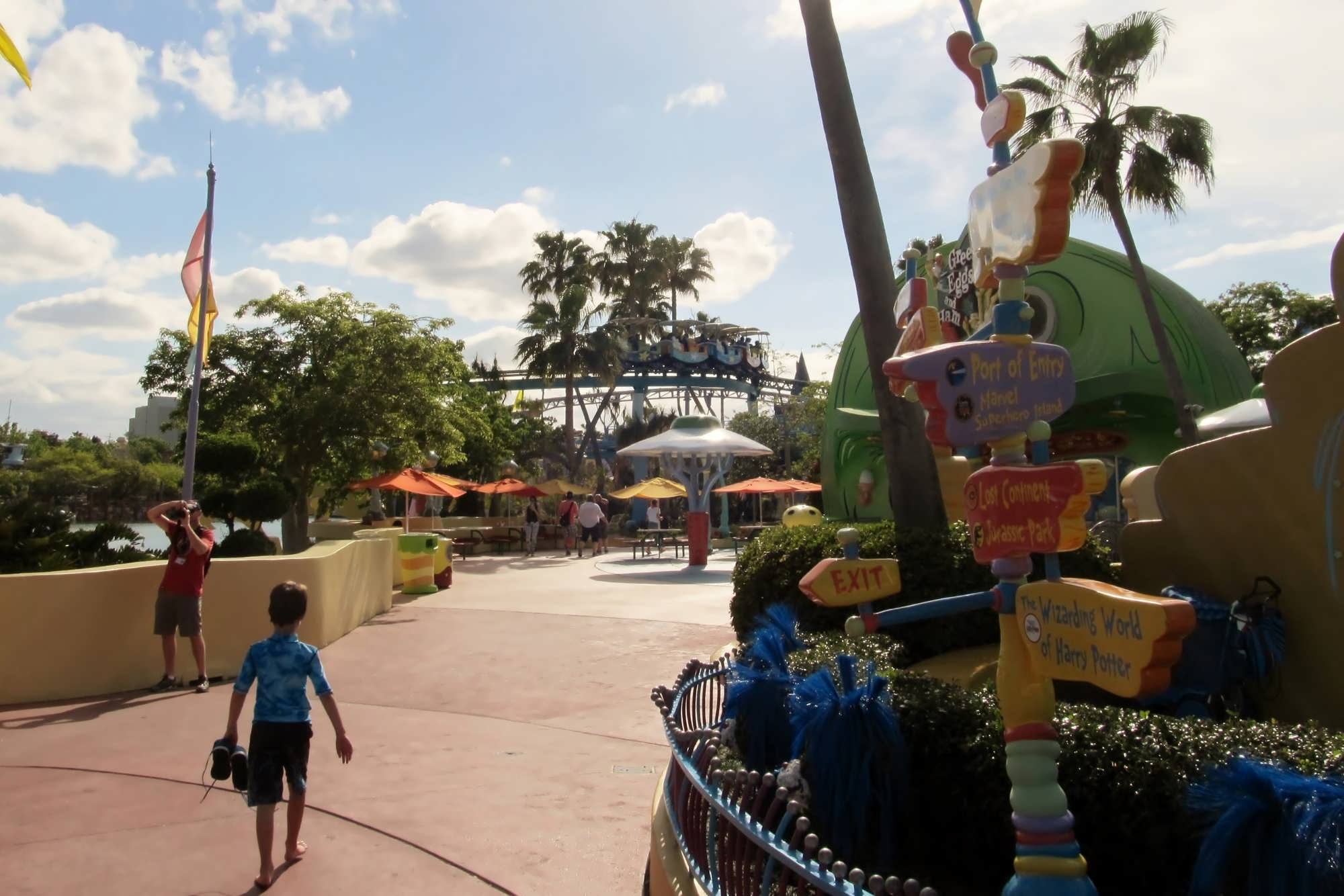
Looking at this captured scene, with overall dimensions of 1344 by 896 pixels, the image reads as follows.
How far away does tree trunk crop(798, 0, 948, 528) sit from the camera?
7.54 metres

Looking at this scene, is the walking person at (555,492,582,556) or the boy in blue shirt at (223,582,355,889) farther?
the walking person at (555,492,582,556)

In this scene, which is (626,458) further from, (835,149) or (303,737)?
(303,737)

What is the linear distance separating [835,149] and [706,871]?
589 centimetres

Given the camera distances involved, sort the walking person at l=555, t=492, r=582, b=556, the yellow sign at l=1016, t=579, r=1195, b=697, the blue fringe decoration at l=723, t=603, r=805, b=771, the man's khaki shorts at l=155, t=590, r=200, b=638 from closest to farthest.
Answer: the yellow sign at l=1016, t=579, r=1195, b=697, the blue fringe decoration at l=723, t=603, r=805, b=771, the man's khaki shorts at l=155, t=590, r=200, b=638, the walking person at l=555, t=492, r=582, b=556

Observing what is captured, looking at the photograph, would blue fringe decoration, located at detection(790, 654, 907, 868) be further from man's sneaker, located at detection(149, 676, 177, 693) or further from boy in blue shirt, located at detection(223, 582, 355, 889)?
man's sneaker, located at detection(149, 676, 177, 693)

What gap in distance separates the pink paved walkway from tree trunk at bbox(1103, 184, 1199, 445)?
9.65m

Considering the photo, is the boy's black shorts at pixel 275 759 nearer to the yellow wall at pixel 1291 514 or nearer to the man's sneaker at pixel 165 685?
the man's sneaker at pixel 165 685

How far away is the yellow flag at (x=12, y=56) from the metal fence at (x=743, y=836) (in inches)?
199

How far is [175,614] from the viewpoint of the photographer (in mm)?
8008

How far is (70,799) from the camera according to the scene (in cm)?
547

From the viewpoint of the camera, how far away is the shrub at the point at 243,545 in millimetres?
12133

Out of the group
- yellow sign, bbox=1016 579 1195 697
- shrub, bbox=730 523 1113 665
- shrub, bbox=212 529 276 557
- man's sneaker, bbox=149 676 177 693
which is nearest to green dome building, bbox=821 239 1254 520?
shrub, bbox=730 523 1113 665

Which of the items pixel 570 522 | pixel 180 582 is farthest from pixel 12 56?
pixel 570 522

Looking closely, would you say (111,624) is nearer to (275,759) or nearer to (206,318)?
(206,318)
